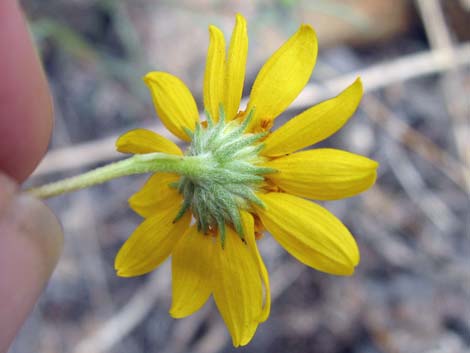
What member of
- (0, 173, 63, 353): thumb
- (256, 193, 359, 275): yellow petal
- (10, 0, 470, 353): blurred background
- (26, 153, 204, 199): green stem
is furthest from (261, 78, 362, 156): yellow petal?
(10, 0, 470, 353): blurred background

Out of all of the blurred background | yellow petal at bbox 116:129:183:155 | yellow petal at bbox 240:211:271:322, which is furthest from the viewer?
the blurred background

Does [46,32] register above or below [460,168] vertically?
above

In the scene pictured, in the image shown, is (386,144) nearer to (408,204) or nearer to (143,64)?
(408,204)

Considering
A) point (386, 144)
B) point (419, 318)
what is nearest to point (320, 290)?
point (419, 318)

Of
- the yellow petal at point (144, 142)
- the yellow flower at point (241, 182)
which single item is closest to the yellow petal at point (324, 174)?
the yellow flower at point (241, 182)

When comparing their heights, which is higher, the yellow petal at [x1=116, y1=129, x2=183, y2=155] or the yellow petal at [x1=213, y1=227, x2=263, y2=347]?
the yellow petal at [x1=116, y1=129, x2=183, y2=155]

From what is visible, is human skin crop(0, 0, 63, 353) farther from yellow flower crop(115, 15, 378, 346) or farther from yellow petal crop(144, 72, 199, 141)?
yellow petal crop(144, 72, 199, 141)
